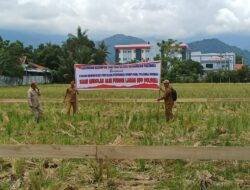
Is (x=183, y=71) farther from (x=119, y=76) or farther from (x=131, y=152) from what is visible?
(x=131, y=152)

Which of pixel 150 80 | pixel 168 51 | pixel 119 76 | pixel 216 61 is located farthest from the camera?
pixel 216 61

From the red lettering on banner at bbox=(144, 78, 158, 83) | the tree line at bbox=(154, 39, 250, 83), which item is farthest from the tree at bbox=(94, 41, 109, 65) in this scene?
the red lettering on banner at bbox=(144, 78, 158, 83)

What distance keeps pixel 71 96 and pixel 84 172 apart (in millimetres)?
12542

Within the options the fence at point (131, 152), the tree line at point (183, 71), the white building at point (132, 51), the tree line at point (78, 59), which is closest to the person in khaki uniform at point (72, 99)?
the fence at point (131, 152)

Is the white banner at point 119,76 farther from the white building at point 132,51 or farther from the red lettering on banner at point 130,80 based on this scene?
the white building at point 132,51

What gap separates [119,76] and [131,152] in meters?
16.2

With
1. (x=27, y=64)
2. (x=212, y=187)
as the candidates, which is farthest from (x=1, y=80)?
(x=212, y=187)

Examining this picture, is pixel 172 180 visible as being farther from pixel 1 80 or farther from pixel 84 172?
pixel 1 80

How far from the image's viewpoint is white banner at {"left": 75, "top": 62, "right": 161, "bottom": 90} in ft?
79.3

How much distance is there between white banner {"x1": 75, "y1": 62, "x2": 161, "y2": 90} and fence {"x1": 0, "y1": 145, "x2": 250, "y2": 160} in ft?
49.0

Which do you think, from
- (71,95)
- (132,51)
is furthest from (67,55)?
(132,51)

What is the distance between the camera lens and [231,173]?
10.1m

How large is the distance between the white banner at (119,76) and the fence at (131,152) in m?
14.9

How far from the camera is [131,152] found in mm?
8844
